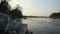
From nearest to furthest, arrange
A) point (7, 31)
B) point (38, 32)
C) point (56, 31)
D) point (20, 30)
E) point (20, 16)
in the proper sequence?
point (7, 31), point (20, 30), point (20, 16), point (38, 32), point (56, 31)

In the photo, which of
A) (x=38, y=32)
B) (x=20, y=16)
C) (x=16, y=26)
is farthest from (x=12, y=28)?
(x=38, y=32)

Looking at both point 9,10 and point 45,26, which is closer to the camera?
point 9,10

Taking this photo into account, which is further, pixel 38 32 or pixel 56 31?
pixel 56 31

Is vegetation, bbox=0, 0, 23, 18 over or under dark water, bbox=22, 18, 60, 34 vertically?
over

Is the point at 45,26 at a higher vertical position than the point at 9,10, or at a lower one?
lower

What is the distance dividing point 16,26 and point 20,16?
2.81 ft

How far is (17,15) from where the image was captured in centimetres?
511

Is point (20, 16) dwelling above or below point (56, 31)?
above

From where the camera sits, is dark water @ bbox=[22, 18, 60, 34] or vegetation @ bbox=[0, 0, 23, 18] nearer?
vegetation @ bbox=[0, 0, 23, 18]

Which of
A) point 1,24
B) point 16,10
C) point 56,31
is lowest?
point 56,31

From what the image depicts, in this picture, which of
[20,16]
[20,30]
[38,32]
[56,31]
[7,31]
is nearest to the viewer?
[7,31]

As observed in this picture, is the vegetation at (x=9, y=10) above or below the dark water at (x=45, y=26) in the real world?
above

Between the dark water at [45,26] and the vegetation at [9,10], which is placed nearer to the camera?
the vegetation at [9,10]

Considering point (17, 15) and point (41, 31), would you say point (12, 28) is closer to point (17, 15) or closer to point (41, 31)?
point (17, 15)
